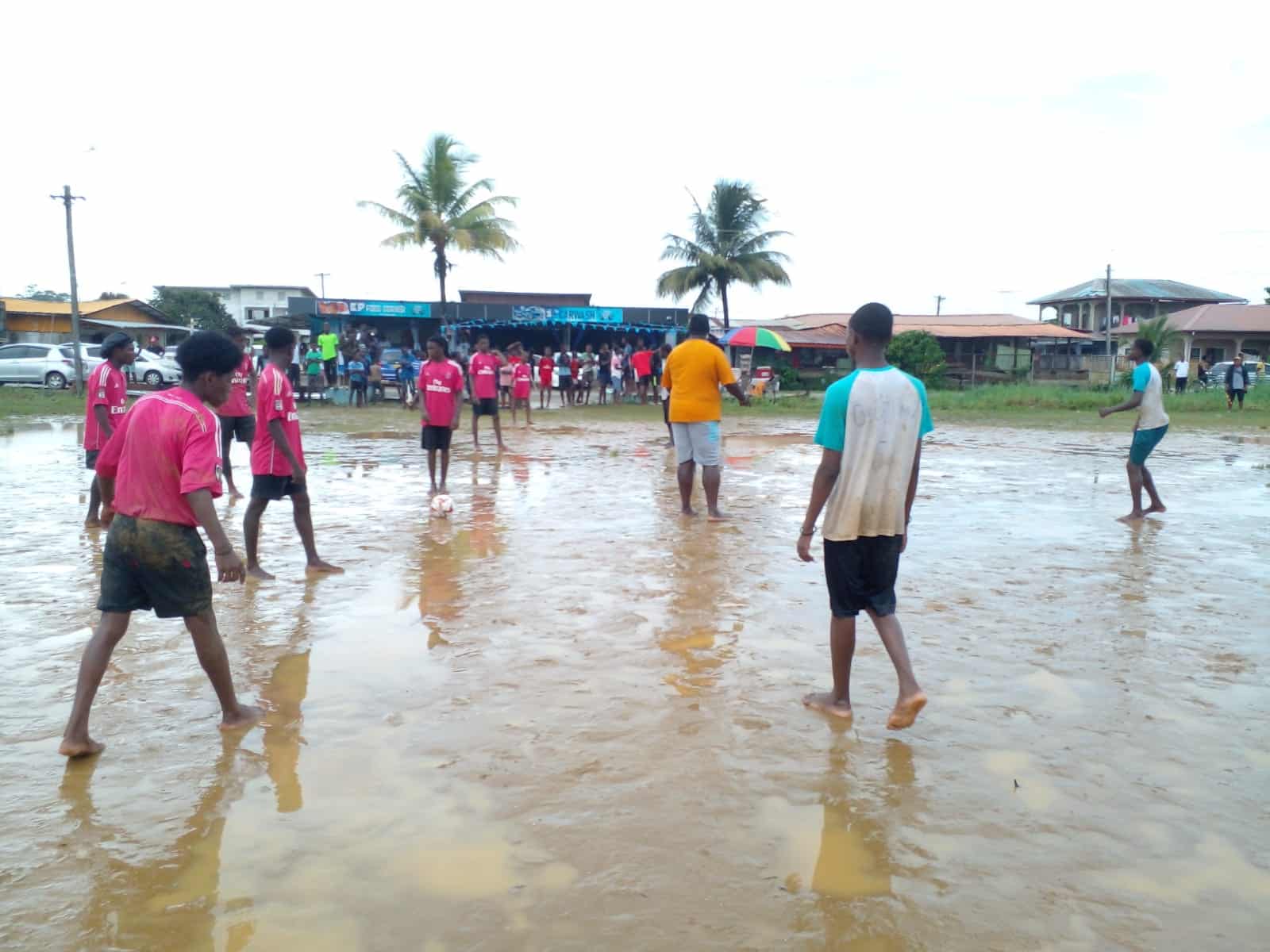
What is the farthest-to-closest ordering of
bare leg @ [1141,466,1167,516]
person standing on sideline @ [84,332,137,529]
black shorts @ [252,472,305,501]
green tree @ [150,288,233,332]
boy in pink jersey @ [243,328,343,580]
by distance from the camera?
1. green tree @ [150,288,233,332]
2. bare leg @ [1141,466,1167,516]
3. person standing on sideline @ [84,332,137,529]
4. black shorts @ [252,472,305,501]
5. boy in pink jersey @ [243,328,343,580]

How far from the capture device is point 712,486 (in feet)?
30.2

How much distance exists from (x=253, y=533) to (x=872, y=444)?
15.1 ft

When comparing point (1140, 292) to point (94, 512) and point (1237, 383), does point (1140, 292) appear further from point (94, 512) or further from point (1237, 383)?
point (94, 512)

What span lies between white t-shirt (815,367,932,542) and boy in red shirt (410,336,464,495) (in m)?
6.57

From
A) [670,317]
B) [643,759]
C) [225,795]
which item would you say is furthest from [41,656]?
[670,317]

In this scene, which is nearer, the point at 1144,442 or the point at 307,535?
the point at 307,535

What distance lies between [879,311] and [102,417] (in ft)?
21.6

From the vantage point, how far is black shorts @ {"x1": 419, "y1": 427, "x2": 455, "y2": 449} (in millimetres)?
10484

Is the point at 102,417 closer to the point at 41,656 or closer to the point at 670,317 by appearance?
the point at 41,656

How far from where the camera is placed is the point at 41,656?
16.9 ft

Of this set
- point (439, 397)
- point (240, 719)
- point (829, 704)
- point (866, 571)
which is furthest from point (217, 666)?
point (439, 397)

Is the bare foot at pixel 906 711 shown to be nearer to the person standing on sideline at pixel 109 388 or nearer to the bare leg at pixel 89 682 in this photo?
the bare leg at pixel 89 682

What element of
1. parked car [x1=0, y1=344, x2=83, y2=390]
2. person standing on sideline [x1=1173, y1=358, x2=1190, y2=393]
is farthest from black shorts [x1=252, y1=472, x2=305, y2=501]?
person standing on sideline [x1=1173, y1=358, x2=1190, y2=393]

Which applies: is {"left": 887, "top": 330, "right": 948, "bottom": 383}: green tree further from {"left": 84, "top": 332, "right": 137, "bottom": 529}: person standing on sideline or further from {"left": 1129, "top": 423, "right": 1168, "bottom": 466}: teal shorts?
{"left": 84, "top": 332, "right": 137, "bottom": 529}: person standing on sideline
